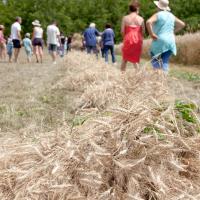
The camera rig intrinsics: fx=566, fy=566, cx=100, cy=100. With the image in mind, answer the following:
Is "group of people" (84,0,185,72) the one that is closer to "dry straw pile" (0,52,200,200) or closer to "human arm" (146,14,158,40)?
"human arm" (146,14,158,40)

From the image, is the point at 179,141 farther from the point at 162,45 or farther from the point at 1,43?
the point at 1,43

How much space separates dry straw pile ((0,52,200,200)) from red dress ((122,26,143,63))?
6.04 metres

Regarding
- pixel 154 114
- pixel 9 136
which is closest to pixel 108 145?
pixel 154 114

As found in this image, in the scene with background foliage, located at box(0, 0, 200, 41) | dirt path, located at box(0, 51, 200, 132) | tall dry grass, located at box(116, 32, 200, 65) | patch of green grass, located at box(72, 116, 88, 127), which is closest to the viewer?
patch of green grass, located at box(72, 116, 88, 127)

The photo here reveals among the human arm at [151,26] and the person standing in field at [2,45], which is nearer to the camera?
the human arm at [151,26]

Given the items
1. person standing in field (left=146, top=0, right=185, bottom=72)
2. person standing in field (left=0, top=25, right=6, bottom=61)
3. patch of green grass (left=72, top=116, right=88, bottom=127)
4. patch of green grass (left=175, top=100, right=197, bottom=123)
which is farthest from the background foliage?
patch of green grass (left=175, top=100, right=197, bottom=123)

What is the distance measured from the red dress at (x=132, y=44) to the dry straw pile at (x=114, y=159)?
19.8 feet

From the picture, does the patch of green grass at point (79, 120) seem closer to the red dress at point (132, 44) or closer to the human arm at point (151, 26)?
the human arm at point (151, 26)

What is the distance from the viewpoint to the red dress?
380 inches

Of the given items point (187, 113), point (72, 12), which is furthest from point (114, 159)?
point (72, 12)

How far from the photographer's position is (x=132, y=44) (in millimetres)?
9648

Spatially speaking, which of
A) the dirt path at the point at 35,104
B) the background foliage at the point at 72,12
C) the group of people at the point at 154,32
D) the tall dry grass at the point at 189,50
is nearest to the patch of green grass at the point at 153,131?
the dirt path at the point at 35,104

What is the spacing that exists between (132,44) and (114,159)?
664 centimetres

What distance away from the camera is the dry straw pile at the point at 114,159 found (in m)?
3.08
